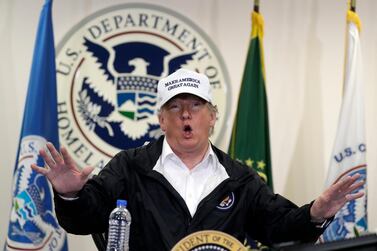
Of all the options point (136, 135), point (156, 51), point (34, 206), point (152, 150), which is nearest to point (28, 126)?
point (34, 206)

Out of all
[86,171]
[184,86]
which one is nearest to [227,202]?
[184,86]

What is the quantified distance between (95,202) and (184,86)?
0.56 metres

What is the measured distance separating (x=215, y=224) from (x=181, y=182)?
0.23 m

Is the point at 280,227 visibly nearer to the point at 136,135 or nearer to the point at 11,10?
the point at 136,135

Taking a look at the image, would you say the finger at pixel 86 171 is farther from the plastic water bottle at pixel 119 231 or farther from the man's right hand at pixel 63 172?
the plastic water bottle at pixel 119 231

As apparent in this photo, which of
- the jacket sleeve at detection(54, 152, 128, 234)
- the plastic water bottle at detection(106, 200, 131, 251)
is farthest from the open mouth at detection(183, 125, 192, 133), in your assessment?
the plastic water bottle at detection(106, 200, 131, 251)

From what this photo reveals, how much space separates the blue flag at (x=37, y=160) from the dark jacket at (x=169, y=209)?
1.20 meters

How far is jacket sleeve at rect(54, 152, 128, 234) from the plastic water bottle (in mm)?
207

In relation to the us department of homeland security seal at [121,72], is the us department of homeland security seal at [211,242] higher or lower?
lower

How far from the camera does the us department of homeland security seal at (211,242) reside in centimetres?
129

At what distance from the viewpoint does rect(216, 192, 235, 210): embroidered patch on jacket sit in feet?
6.84

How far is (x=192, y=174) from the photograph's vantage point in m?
2.23

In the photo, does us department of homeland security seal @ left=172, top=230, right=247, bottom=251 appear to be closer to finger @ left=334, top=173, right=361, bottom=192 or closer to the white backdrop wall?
finger @ left=334, top=173, right=361, bottom=192

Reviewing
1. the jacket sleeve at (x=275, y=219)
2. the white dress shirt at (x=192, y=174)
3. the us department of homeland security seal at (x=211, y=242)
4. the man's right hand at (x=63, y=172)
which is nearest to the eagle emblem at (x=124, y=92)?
the white dress shirt at (x=192, y=174)
